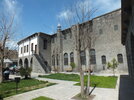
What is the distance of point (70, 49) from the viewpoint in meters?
22.8

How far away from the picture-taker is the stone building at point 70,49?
55.4ft

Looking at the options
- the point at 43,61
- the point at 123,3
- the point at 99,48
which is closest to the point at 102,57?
the point at 99,48

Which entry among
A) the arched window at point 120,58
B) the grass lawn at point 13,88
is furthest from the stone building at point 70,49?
the grass lawn at point 13,88

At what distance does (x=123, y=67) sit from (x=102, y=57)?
12.3 feet

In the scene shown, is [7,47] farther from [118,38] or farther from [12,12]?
[118,38]

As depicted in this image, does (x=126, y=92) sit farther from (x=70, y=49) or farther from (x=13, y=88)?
(x=70, y=49)

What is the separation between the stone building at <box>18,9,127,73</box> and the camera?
16.9 meters

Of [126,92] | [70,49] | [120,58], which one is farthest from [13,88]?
[70,49]

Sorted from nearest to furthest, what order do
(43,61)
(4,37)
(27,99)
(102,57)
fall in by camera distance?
(27,99) → (4,37) → (102,57) → (43,61)

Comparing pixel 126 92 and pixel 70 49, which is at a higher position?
pixel 70 49

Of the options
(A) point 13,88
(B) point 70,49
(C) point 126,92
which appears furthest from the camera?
(B) point 70,49

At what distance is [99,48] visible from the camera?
18688 millimetres

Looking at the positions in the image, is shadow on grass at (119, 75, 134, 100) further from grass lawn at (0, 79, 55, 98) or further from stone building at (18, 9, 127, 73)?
stone building at (18, 9, 127, 73)

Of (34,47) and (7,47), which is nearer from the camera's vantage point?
(7,47)
